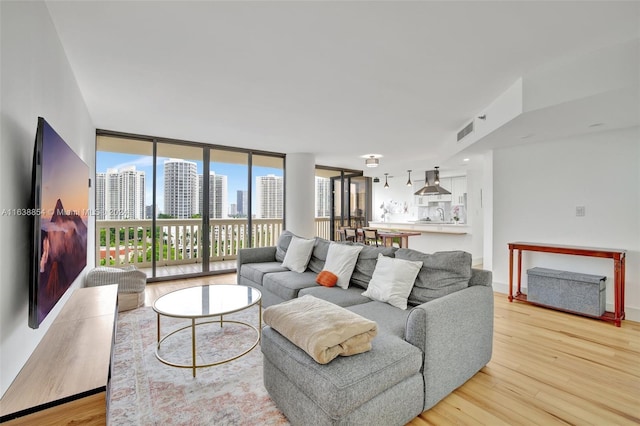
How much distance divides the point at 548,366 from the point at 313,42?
309 centimetres

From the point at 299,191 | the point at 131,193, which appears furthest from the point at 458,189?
the point at 131,193

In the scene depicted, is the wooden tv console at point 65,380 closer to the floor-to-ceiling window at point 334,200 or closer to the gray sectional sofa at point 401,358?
the gray sectional sofa at point 401,358

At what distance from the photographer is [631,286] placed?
3.36m

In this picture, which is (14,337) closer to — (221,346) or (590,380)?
(221,346)

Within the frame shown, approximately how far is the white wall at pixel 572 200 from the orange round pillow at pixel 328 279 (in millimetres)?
3001

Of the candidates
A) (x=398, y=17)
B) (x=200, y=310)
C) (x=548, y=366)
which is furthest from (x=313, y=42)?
(x=548, y=366)

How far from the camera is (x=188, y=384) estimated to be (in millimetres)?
2049

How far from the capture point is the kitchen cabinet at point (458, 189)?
7.45 metres

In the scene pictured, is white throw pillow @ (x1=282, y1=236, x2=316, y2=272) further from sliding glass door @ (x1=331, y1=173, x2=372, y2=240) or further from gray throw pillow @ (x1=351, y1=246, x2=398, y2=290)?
sliding glass door @ (x1=331, y1=173, x2=372, y2=240)

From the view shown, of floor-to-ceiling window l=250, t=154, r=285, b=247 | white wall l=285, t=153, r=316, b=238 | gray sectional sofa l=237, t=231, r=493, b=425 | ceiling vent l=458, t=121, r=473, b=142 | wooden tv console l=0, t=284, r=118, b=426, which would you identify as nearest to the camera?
wooden tv console l=0, t=284, r=118, b=426

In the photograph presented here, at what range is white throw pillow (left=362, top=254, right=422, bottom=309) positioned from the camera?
2.29 meters

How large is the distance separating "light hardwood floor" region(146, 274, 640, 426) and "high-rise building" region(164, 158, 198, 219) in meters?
4.77

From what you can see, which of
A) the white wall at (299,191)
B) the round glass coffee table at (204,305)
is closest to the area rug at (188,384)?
the round glass coffee table at (204,305)

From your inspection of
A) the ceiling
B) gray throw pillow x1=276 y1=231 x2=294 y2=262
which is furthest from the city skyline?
gray throw pillow x1=276 y1=231 x2=294 y2=262
